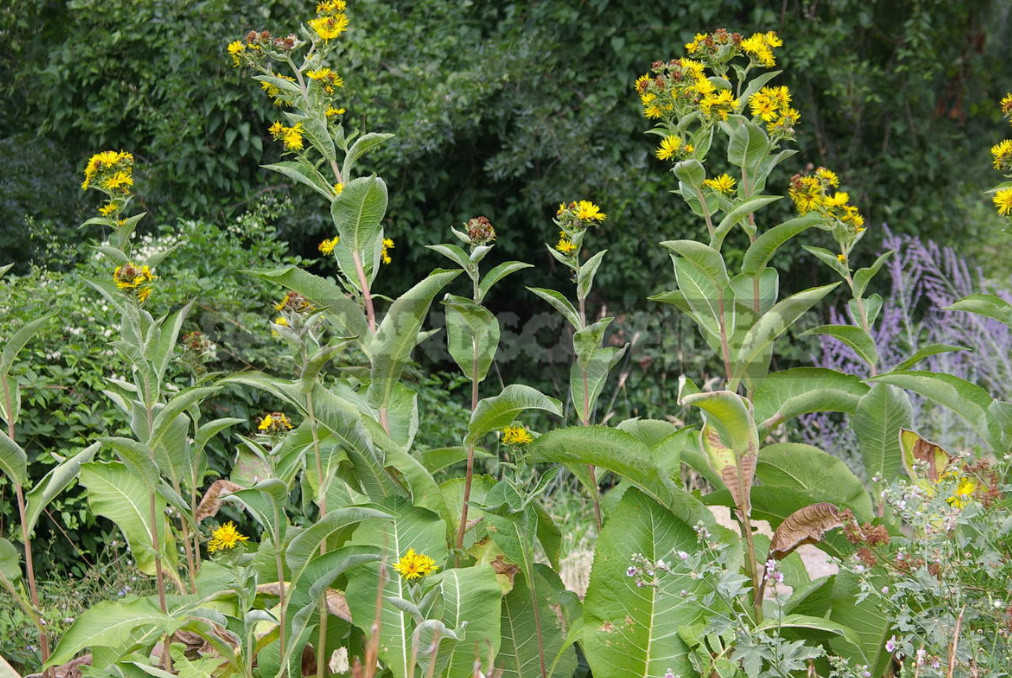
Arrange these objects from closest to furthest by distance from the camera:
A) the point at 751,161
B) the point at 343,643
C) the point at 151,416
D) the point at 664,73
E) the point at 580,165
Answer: the point at 151,416 → the point at 343,643 → the point at 751,161 → the point at 664,73 → the point at 580,165

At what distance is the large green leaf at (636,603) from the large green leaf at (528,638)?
162 mm

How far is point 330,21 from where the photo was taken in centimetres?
197

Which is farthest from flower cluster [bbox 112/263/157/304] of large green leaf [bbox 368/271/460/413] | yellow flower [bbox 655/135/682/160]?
yellow flower [bbox 655/135/682/160]

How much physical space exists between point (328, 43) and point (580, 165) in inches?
141

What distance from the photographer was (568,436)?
1.56 metres

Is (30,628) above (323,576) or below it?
below

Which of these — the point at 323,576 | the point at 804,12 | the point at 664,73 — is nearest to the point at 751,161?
the point at 664,73

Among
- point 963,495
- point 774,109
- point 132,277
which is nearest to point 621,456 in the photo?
point 963,495

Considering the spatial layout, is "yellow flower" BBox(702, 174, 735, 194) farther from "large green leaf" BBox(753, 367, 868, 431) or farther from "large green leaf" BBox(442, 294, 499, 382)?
"large green leaf" BBox(442, 294, 499, 382)

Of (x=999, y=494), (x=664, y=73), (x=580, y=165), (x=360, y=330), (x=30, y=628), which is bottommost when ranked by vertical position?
(x=30, y=628)

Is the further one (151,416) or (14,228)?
(14,228)

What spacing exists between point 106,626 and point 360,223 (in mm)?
796

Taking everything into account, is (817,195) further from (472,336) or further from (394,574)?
(394,574)

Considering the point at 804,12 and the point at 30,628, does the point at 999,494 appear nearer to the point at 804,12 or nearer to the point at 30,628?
the point at 30,628
